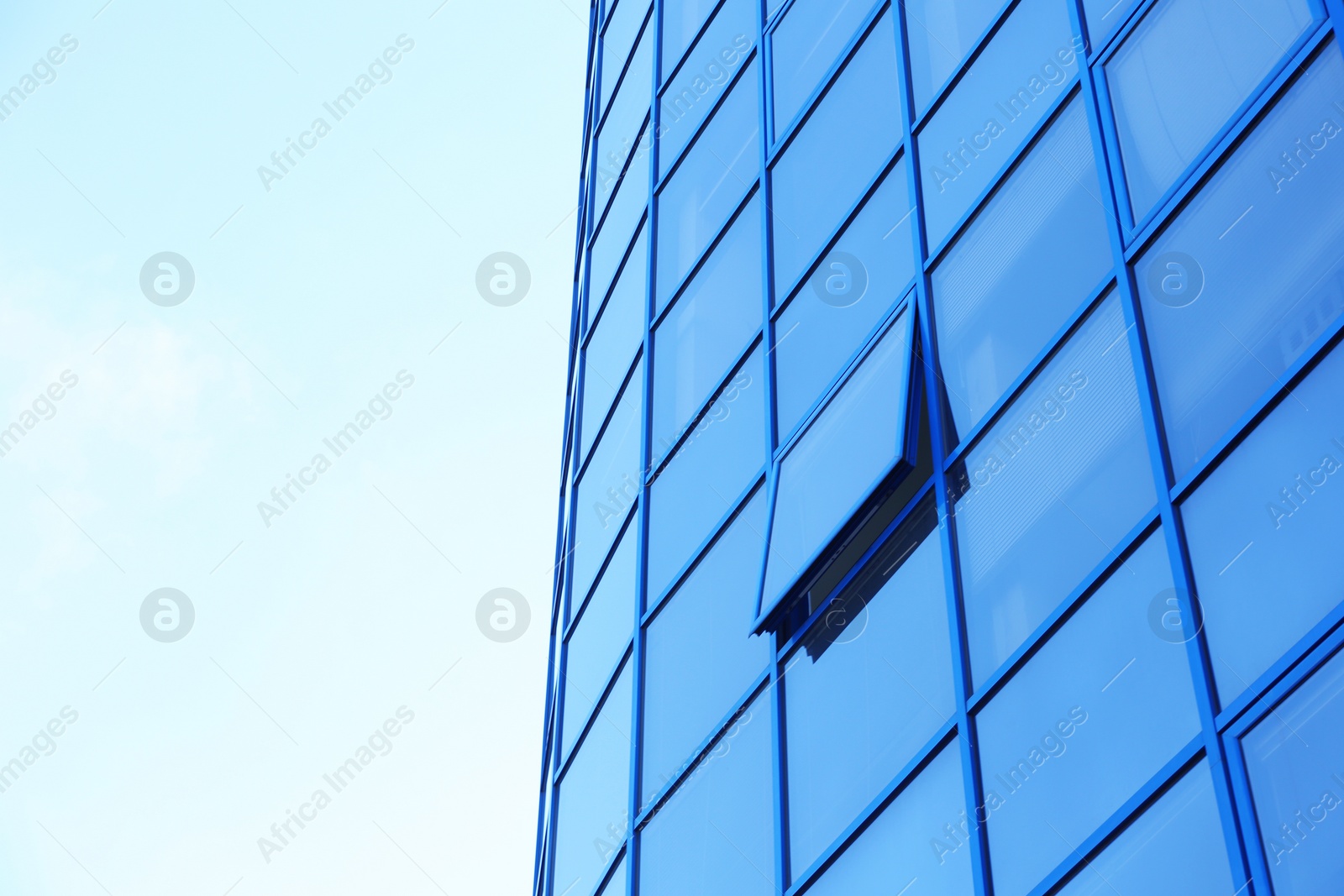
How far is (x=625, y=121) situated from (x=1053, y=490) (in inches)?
503

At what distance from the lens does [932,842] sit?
27.4 ft

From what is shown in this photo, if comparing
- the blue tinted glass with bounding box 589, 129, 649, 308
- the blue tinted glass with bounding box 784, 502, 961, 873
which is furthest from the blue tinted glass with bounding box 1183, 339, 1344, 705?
the blue tinted glass with bounding box 589, 129, 649, 308

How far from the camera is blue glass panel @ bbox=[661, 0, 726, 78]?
17.4 meters

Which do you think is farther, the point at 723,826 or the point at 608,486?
the point at 608,486

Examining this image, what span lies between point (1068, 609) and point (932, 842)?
1.69m

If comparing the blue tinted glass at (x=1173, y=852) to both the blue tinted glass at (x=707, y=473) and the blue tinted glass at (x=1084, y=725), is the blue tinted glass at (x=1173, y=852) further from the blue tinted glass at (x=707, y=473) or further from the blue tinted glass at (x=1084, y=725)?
the blue tinted glass at (x=707, y=473)

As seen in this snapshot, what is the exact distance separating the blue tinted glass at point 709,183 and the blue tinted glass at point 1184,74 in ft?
18.6

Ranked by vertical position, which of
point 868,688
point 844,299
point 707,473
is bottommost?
point 868,688

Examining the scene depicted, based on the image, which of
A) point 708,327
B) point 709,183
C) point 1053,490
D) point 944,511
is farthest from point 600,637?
point 1053,490

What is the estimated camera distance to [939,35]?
1169 centimetres

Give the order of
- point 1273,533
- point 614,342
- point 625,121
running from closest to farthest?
point 1273,533
point 614,342
point 625,121

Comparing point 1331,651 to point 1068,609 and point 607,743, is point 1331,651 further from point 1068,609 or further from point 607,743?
point 607,743

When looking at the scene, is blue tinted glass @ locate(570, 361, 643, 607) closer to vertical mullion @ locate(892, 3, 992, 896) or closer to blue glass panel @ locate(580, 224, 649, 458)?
blue glass panel @ locate(580, 224, 649, 458)

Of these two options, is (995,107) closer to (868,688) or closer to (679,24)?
(868,688)
